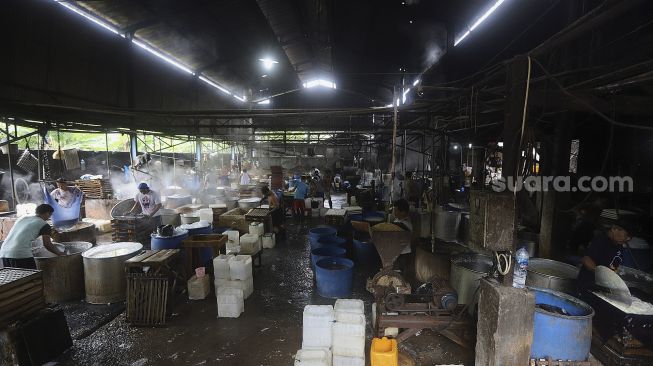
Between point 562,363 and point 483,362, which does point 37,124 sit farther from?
point 562,363

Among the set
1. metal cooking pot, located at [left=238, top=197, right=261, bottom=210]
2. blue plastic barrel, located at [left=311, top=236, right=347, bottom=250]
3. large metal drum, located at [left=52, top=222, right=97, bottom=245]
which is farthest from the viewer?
metal cooking pot, located at [left=238, top=197, right=261, bottom=210]

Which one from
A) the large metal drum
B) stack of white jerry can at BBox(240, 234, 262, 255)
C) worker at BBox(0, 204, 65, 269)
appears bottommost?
stack of white jerry can at BBox(240, 234, 262, 255)

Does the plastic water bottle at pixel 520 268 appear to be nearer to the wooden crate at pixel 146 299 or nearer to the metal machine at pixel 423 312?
the metal machine at pixel 423 312

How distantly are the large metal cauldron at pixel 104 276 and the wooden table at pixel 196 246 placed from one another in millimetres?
1128

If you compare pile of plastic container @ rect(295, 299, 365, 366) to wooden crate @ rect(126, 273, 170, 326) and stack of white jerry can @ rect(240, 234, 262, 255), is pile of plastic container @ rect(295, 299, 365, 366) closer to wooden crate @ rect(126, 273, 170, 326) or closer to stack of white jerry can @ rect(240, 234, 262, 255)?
wooden crate @ rect(126, 273, 170, 326)

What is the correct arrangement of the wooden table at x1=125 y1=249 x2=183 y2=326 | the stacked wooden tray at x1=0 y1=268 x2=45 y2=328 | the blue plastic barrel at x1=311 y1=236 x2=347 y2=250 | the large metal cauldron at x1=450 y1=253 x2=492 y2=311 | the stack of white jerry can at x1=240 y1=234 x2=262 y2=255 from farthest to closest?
the blue plastic barrel at x1=311 y1=236 x2=347 y2=250 < the stack of white jerry can at x1=240 y1=234 x2=262 y2=255 < the wooden table at x1=125 y1=249 x2=183 y2=326 < the large metal cauldron at x1=450 y1=253 x2=492 y2=311 < the stacked wooden tray at x1=0 y1=268 x2=45 y2=328

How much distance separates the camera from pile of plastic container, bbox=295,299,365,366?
4.08 metres

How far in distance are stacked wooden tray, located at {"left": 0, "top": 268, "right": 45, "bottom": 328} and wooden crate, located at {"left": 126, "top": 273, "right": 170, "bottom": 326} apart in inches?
46.9

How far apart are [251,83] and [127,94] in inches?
399

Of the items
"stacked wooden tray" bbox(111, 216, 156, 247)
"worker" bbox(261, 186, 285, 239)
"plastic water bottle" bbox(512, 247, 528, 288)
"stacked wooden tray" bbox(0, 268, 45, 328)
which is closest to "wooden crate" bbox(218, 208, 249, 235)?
"worker" bbox(261, 186, 285, 239)

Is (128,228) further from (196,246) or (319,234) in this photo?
(319,234)

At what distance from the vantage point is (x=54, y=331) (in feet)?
14.8

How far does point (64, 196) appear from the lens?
9.27 m

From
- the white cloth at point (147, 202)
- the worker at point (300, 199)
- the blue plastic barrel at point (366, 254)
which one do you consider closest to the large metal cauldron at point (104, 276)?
the white cloth at point (147, 202)
